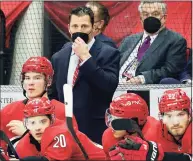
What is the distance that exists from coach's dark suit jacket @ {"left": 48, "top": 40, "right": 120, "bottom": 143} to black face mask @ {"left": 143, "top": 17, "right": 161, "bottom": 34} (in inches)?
25.1

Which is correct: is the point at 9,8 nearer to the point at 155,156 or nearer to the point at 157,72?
the point at 157,72

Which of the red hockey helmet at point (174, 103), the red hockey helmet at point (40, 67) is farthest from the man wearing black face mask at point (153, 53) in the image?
the red hockey helmet at point (174, 103)

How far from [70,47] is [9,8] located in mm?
1626

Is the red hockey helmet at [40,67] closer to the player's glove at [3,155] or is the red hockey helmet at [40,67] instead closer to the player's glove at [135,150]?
the player's glove at [3,155]

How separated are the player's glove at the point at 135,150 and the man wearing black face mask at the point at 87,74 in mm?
756

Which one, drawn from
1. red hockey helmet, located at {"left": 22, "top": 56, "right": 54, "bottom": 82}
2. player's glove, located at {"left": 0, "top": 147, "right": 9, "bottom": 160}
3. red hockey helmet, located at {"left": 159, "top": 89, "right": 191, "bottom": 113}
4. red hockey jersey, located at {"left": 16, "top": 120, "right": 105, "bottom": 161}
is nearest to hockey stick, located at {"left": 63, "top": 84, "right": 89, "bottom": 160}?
red hockey jersey, located at {"left": 16, "top": 120, "right": 105, "bottom": 161}

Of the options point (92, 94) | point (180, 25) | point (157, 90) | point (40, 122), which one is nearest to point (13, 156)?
point (40, 122)

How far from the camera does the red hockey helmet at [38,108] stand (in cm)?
441

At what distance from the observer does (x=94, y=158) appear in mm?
4254

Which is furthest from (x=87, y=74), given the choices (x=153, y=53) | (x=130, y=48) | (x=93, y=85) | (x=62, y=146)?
(x=130, y=48)

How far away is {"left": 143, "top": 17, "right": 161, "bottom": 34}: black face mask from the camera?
5.48m

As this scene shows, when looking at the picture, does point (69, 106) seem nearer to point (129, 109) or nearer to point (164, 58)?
point (129, 109)

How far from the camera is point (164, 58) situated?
5469mm

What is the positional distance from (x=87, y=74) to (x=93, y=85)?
91 mm
